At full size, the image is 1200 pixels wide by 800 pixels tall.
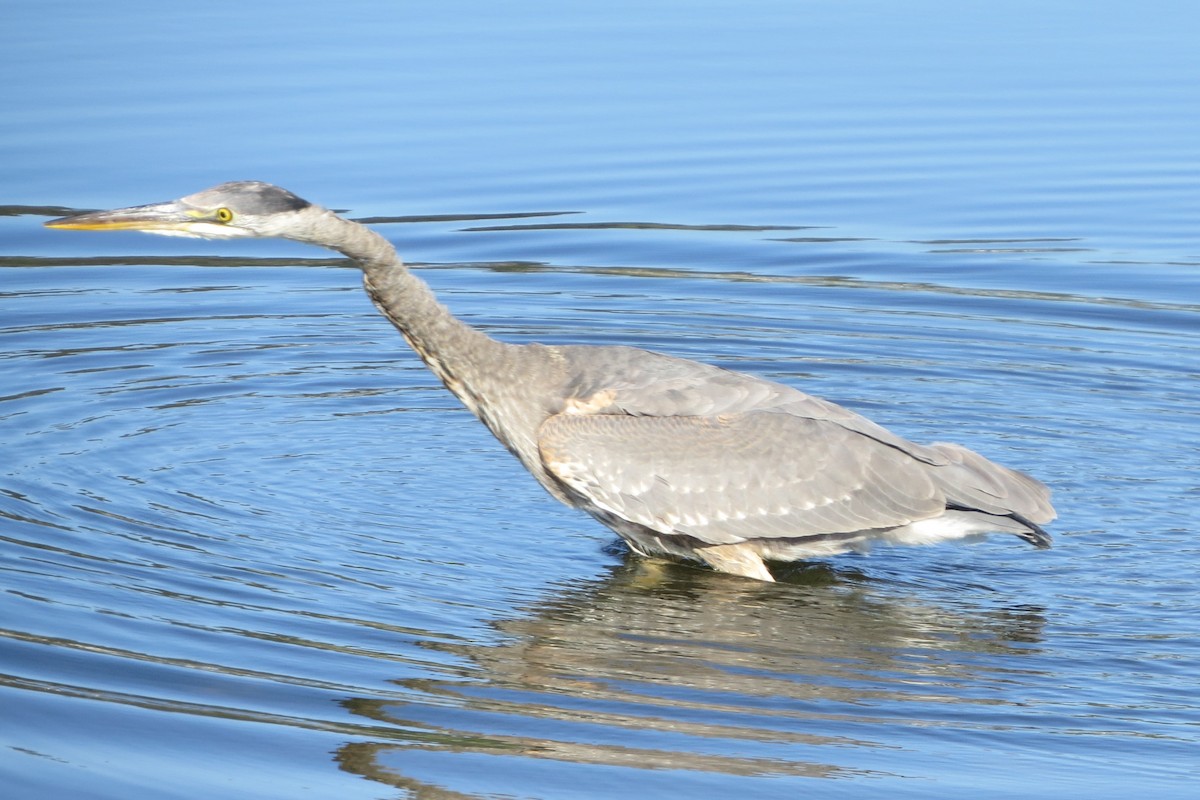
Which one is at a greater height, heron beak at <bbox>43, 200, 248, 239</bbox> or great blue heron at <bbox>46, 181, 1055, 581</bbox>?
heron beak at <bbox>43, 200, 248, 239</bbox>

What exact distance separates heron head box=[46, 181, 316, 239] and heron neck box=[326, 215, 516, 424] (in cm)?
57

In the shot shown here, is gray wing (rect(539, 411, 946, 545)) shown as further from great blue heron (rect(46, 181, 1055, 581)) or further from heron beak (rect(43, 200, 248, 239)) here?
heron beak (rect(43, 200, 248, 239))

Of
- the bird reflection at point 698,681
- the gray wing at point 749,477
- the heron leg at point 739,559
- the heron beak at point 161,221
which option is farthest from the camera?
the heron leg at point 739,559

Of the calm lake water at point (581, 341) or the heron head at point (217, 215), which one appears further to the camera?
the heron head at point (217, 215)

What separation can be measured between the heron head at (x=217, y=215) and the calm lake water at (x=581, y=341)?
1658 millimetres

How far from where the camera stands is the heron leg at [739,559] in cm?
988

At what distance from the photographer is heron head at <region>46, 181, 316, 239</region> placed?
354 inches

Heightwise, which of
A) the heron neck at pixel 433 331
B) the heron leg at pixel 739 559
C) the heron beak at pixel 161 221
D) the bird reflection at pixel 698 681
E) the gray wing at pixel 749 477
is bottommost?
the bird reflection at pixel 698 681

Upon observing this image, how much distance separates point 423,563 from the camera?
9320 mm

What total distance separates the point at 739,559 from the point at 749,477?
0.51 meters

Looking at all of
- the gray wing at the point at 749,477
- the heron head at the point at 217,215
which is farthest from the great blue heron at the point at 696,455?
the heron head at the point at 217,215

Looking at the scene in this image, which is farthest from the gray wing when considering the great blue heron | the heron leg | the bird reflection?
the bird reflection

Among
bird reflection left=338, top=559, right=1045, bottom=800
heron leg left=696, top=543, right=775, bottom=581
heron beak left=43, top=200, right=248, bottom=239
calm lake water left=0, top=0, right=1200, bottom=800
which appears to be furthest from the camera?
heron leg left=696, top=543, right=775, bottom=581

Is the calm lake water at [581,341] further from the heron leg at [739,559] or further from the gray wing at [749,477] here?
the gray wing at [749,477]
